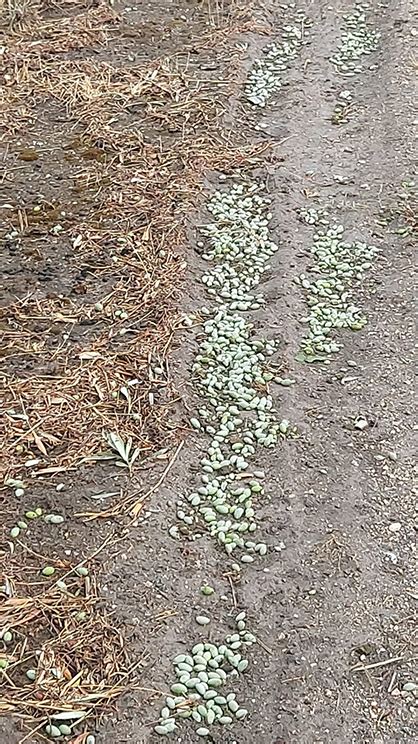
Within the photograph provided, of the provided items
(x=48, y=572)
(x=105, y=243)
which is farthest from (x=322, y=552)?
(x=105, y=243)

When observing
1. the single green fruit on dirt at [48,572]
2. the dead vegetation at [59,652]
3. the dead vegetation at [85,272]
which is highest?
the dead vegetation at [85,272]

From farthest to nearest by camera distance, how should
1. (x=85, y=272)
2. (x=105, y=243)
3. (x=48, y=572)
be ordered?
(x=105, y=243), (x=85, y=272), (x=48, y=572)

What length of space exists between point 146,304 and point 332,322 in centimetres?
70

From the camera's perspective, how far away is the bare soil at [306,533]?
2.35m

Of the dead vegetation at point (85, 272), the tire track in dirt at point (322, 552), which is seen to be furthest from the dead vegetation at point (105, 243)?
the tire track in dirt at point (322, 552)

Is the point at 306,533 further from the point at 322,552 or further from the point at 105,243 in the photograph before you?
the point at 105,243

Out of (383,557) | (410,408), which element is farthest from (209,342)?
(383,557)

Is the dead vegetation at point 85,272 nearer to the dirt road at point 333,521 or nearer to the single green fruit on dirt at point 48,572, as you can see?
the single green fruit on dirt at point 48,572

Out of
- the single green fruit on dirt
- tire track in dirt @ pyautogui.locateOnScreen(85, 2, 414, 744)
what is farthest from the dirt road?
the single green fruit on dirt

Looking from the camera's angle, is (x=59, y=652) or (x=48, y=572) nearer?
(x=59, y=652)

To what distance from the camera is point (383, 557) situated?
2.68 meters

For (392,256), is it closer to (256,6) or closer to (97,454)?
(97,454)

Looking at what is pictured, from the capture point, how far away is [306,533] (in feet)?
9.04

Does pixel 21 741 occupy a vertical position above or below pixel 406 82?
below
